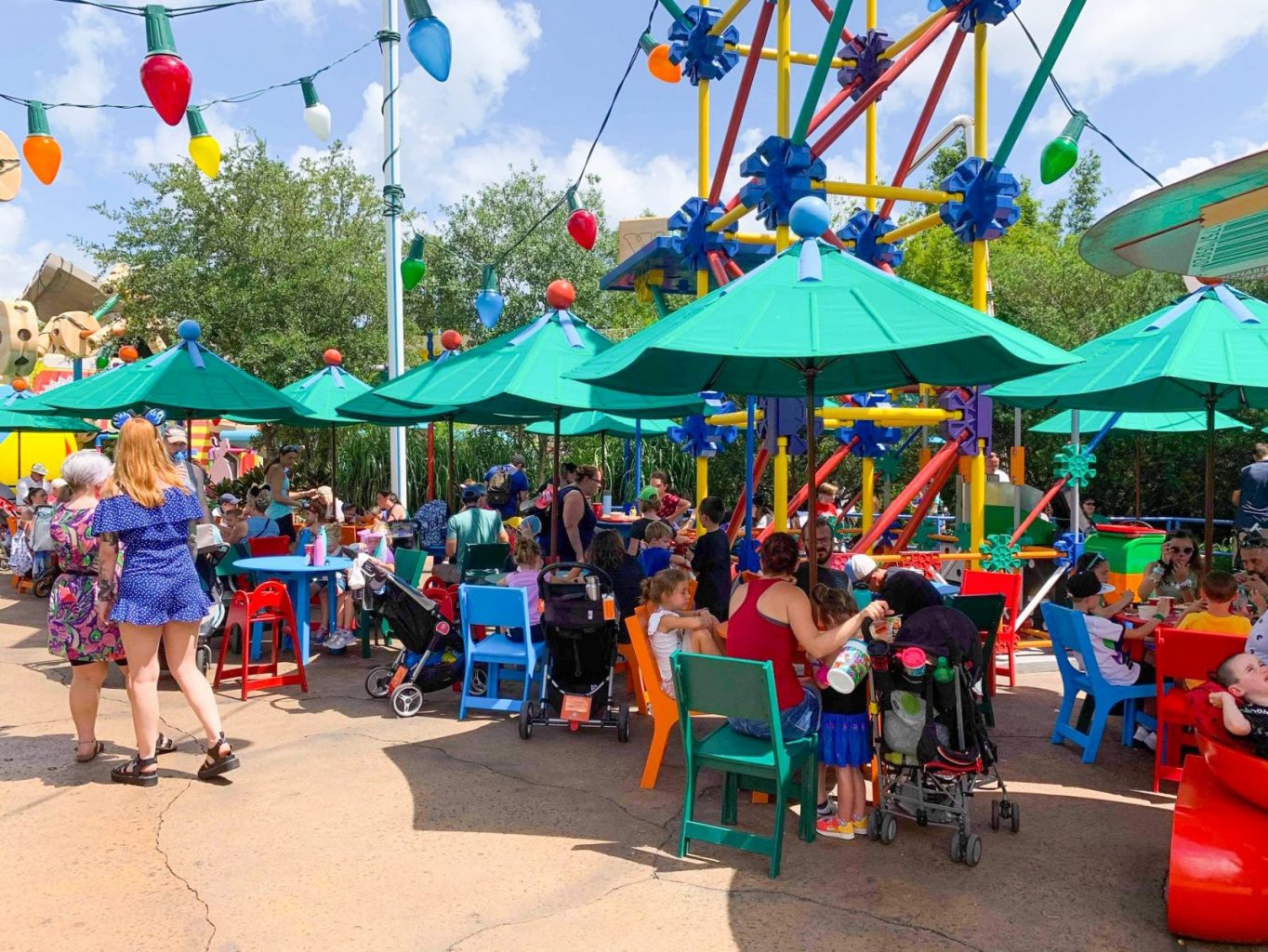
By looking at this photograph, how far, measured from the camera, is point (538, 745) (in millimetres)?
5867

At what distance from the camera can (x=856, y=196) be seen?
8703mm

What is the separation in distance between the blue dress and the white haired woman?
314 millimetres

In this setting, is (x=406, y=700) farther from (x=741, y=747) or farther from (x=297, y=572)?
(x=741, y=747)

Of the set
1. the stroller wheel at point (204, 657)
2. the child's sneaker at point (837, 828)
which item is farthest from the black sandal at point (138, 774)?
the child's sneaker at point (837, 828)

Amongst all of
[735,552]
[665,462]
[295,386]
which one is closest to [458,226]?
[665,462]

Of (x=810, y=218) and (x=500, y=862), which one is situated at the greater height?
(x=810, y=218)

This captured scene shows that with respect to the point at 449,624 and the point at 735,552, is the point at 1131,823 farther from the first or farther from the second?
the point at 735,552

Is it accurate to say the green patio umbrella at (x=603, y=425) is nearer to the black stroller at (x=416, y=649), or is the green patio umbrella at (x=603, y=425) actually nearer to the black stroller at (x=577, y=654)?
the black stroller at (x=416, y=649)

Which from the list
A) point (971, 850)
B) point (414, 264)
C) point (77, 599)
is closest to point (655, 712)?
point (971, 850)

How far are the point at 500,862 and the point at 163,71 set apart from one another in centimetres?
562

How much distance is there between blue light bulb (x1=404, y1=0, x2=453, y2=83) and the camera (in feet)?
20.6

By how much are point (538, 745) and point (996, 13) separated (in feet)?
23.0

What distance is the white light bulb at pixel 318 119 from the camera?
33.7ft

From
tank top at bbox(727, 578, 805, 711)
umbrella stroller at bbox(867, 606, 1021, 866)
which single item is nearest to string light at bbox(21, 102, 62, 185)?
tank top at bbox(727, 578, 805, 711)
